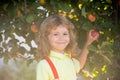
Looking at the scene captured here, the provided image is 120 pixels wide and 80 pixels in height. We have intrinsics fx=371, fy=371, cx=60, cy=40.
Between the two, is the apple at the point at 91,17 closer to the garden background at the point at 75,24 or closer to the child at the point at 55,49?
the garden background at the point at 75,24

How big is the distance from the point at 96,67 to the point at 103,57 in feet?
0.68

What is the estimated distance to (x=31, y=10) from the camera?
7.77 ft

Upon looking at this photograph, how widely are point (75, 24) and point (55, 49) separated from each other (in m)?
0.25

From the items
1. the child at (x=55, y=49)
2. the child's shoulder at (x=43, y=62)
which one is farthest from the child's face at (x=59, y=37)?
the child's shoulder at (x=43, y=62)

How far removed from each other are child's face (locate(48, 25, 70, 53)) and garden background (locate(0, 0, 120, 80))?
0.12 metres

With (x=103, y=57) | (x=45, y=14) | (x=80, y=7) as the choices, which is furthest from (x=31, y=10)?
(x=103, y=57)

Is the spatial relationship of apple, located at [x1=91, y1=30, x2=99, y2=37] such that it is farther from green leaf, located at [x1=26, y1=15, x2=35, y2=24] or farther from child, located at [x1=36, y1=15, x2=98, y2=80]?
green leaf, located at [x1=26, y1=15, x2=35, y2=24]

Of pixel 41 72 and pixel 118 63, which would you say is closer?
pixel 41 72

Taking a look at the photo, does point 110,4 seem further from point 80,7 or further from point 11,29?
point 11,29

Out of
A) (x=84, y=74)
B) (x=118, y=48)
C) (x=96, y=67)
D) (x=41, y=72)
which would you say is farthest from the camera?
(x=84, y=74)

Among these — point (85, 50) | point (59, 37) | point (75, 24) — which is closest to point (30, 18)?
point (59, 37)

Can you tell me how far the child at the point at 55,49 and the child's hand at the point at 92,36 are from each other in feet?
0.04

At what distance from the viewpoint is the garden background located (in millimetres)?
2350

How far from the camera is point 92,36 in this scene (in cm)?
243
